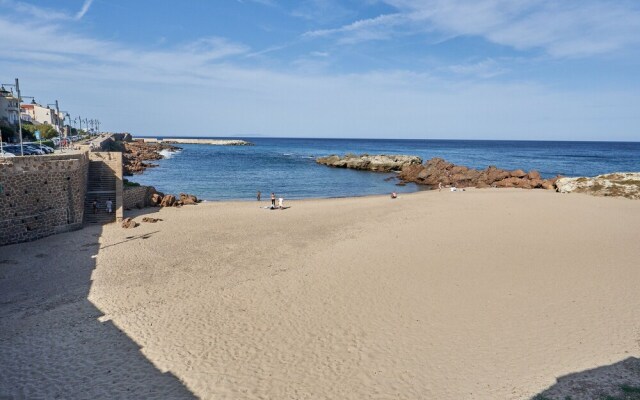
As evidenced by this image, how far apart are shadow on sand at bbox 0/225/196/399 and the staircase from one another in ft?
26.1

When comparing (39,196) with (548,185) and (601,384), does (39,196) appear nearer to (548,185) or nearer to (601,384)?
(601,384)

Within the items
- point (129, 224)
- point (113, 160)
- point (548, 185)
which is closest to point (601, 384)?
A: point (129, 224)

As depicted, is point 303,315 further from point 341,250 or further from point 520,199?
point 520,199

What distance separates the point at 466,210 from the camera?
2872cm

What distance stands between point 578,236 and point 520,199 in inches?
477

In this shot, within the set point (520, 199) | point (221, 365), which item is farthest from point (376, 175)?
point (221, 365)

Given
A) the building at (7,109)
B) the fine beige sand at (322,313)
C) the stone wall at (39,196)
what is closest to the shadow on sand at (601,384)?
the fine beige sand at (322,313)

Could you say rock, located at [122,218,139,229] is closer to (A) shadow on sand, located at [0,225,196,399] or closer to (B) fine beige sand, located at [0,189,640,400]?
(B) fine beige sand, located at [0,189,640,400]

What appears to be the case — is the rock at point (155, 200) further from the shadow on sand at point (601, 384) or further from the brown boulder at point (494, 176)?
the brown boulder at point (494, 176)

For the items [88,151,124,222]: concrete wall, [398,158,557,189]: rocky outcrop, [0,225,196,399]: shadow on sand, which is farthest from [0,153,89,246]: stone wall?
[398,158,557,189]: rocky outcrop

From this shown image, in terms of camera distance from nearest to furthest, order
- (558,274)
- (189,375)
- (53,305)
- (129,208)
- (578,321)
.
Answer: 1. (189,375)
2. (578,321)
3. (53,305)
4. (558,274)
5. (129,208)

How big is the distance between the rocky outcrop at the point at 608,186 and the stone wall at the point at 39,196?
131 ft

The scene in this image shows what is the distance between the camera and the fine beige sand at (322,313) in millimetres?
9203

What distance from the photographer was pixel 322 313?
12.7 m
